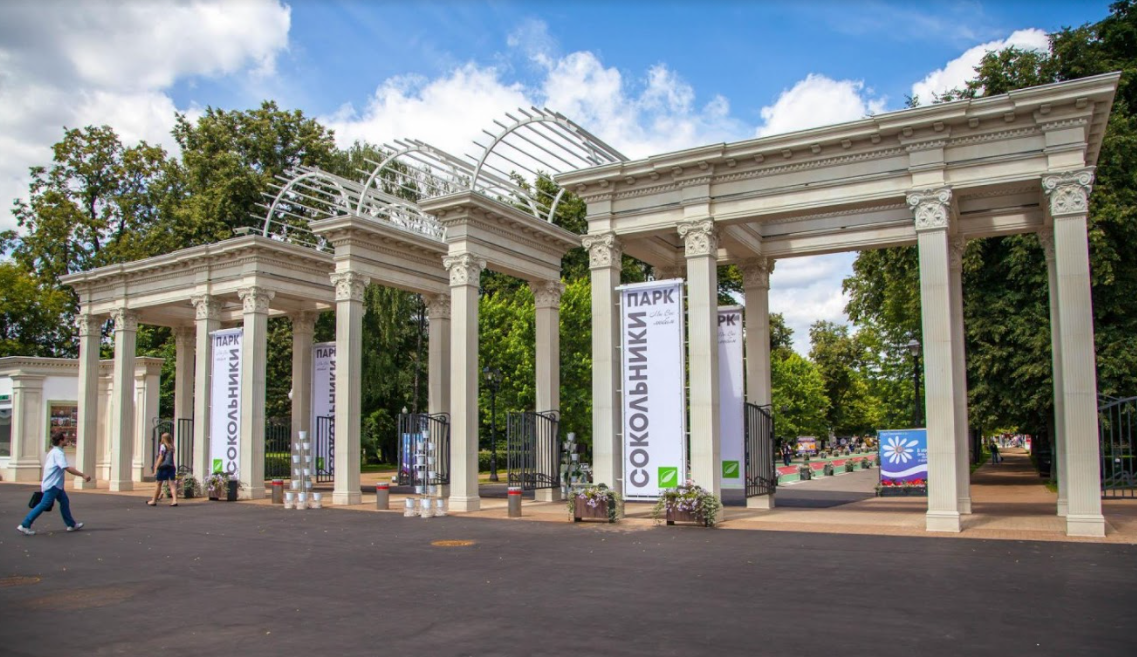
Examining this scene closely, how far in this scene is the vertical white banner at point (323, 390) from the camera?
26859 millimetres

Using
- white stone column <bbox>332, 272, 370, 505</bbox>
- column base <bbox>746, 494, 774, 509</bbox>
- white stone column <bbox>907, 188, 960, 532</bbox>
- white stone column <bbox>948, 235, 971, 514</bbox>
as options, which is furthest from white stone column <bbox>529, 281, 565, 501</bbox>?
white stone column <bbox>907, 188, 960, 532</bbox>

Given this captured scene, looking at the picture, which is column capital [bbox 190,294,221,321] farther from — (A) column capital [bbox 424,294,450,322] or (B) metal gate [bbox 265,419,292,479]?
(A) column capital [bbox 424,294,450,322]

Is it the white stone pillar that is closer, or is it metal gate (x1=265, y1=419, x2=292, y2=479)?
the white stone pillar

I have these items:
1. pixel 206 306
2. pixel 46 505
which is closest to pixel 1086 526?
pixel 46 505

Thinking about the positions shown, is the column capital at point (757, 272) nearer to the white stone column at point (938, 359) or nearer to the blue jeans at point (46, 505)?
the white stone column at point (938, 359)

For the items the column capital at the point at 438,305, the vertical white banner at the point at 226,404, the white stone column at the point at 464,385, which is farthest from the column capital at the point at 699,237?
the vertical white banner at the point at 226,404

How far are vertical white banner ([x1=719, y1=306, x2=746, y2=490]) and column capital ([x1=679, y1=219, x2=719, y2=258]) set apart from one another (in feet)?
7.23

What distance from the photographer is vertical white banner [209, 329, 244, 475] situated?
2480 centimetres

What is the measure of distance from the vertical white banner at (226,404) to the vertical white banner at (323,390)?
272cm

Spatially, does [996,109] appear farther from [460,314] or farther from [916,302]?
[916,302]

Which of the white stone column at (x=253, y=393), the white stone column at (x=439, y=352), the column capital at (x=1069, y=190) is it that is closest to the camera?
the column capital at (x=1069, y=190)

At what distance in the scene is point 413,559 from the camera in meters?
12.4

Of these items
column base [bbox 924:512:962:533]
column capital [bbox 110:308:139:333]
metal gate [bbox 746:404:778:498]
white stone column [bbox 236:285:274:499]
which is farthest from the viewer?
column capital [bbox 110:308:139:333]

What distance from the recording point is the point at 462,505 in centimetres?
2011
